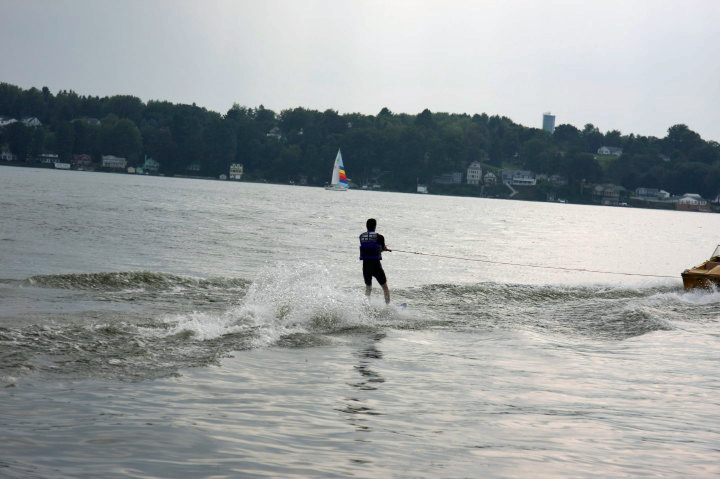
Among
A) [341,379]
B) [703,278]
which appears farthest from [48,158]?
[341,379]

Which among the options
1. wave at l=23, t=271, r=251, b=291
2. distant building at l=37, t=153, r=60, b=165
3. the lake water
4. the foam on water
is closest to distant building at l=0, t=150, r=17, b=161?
distant building at l=37, t=153, r=60, b=165

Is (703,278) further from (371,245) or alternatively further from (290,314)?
(290,314)

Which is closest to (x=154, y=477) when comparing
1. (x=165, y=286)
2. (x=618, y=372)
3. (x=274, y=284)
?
(x=618, y=372)

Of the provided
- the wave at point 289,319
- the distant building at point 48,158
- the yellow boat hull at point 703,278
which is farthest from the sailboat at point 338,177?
the yellow boat hull at point 703,278

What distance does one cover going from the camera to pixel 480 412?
9281 mm

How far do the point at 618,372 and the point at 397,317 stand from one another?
5635mm

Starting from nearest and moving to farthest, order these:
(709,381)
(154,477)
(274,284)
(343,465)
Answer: (154,477) < (343,465) < (709,381) < (274,284)

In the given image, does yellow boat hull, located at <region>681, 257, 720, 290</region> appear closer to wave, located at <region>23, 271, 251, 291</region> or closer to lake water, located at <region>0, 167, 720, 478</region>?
lake water, located at <region>0, 167, 720, 478</region>

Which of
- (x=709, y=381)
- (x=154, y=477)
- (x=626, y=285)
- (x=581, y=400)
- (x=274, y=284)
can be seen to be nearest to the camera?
(x=154, y=477)

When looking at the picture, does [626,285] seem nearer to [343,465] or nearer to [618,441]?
[618,441]

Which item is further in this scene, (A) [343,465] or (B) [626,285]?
(B) [626,285]

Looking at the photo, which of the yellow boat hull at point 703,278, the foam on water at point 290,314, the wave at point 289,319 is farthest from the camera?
the yellow boat hull at point 703,278

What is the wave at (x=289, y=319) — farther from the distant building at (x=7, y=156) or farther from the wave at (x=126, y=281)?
the distant building at (x=7, y=156)

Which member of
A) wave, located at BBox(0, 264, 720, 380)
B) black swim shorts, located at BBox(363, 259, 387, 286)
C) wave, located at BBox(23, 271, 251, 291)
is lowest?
wave, located at BBox(23, 271, 251, 291)
